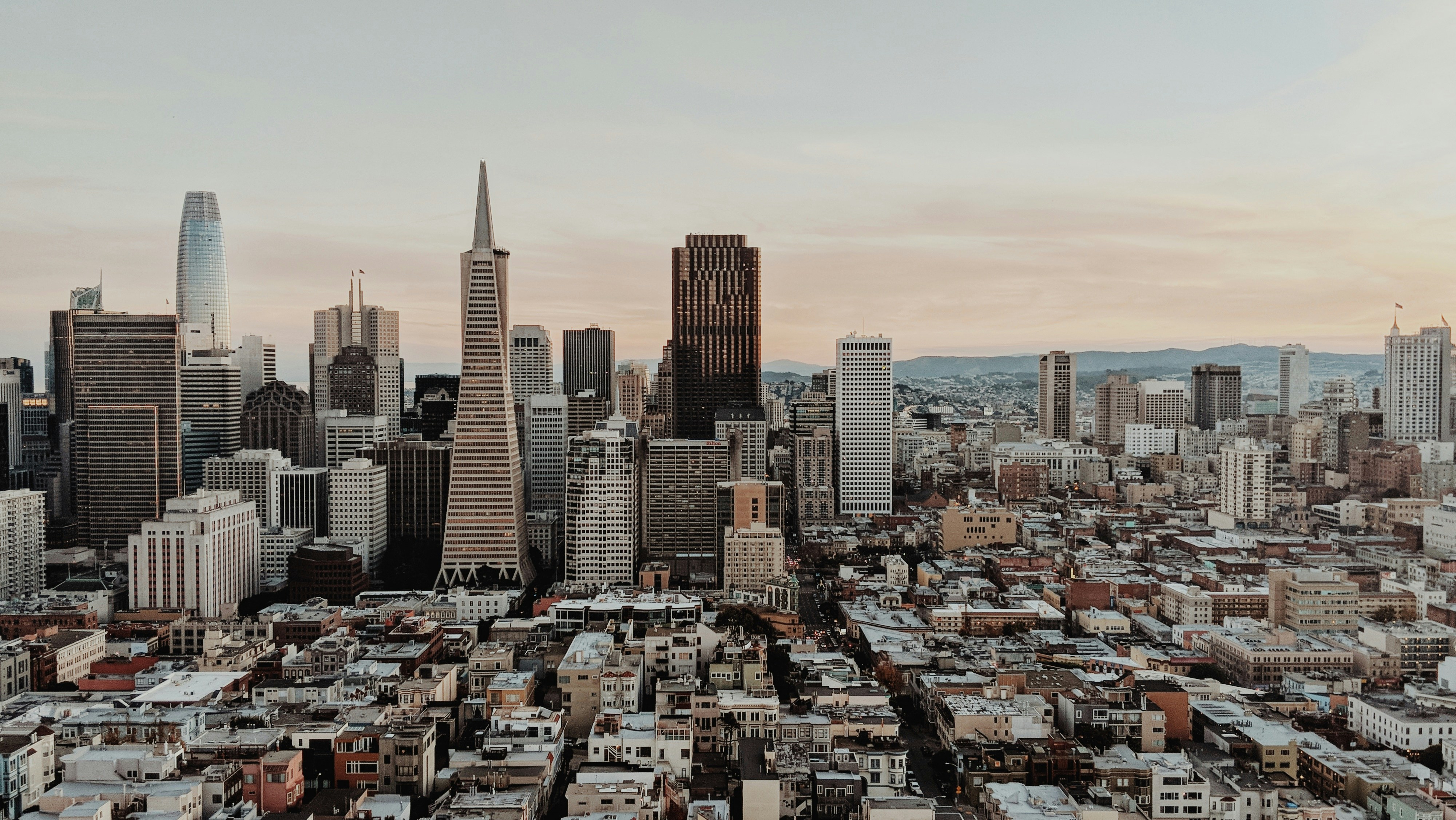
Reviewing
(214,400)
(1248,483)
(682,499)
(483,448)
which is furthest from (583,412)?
(1248,483)

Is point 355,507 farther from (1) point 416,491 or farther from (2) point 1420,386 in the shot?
(2) point 1420,386

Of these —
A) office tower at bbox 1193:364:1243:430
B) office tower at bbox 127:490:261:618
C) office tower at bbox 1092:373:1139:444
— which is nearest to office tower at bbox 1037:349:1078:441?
office tower at bbox 1092:373:1139:444

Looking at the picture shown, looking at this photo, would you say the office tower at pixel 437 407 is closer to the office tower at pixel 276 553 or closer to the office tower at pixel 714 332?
the office tower at pixel 714 332

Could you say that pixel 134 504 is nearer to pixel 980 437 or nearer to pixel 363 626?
pixel 363 626

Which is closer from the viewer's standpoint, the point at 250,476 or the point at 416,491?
the point at 416,491

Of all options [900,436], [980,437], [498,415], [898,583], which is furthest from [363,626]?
[980,437]
